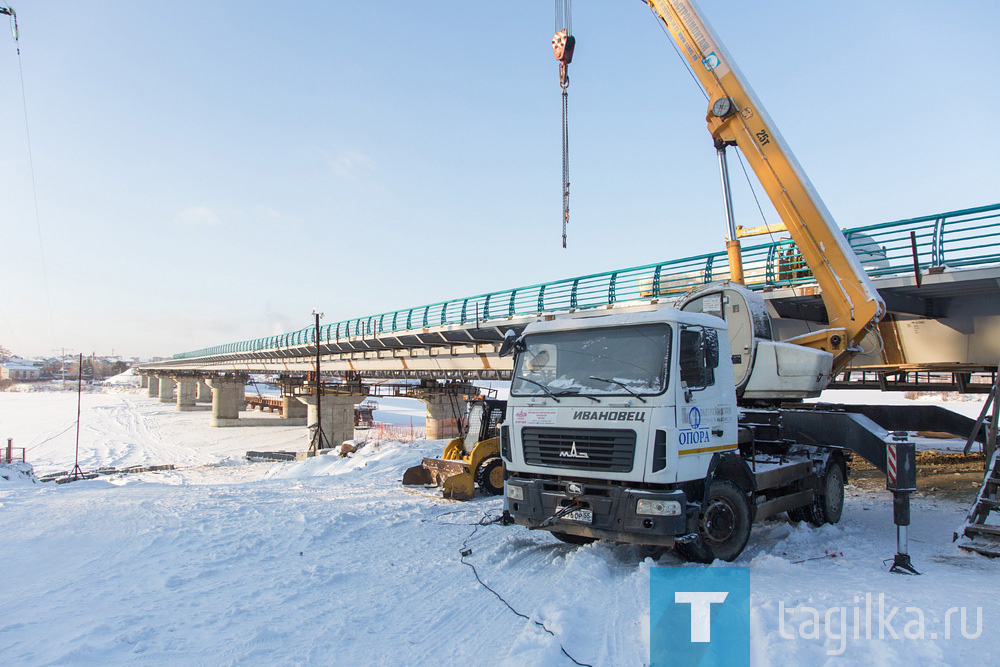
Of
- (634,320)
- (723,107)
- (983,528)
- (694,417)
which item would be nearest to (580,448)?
(694,417)

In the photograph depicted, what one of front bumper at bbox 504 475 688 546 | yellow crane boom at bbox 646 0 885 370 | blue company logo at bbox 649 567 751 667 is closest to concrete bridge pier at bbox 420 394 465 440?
yellow crane boom at bbox 646 0 885 370

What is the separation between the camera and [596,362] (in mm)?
6910

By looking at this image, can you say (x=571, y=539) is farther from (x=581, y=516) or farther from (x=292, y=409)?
(x=292, y=409)

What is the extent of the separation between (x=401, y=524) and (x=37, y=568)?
469 cm

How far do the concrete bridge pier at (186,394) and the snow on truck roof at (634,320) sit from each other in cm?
8845

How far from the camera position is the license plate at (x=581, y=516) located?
6488 mm

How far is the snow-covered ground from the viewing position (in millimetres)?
4559

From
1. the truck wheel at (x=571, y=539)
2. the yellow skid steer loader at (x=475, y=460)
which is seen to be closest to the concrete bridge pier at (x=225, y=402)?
the yellow skid steer loader at (x=475, y=460)

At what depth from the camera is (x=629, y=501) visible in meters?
6.25

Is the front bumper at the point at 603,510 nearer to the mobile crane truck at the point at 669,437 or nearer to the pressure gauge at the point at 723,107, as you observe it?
the mobile crane truck at the point at 669,437

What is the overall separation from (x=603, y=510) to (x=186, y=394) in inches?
3639

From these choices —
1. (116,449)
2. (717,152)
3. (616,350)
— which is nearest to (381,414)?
(116,449)

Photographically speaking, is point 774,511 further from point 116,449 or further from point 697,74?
point 116,449

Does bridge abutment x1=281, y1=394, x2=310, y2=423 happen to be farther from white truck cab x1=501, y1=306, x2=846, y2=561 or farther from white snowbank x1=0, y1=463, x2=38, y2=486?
white truck cab x1=501, y1=306, x2=846, y2=561
